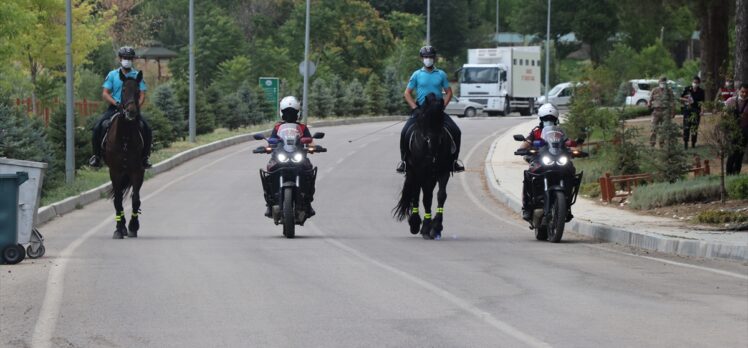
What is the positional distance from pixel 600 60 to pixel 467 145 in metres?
67.0

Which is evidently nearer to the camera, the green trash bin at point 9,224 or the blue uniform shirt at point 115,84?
→ the green trash bin at point 9,224

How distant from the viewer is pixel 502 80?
7244 centimetres

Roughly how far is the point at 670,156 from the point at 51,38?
30.6 metres

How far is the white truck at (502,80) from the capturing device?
2840 inches

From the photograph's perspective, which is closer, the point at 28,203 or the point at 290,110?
the point at 28,203

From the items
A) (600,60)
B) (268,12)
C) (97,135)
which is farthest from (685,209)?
(600,60)

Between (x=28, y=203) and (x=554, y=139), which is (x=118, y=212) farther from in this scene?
(x=554, y=139)

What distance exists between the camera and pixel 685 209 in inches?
892

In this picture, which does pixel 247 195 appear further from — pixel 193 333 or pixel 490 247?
pixel 193 333

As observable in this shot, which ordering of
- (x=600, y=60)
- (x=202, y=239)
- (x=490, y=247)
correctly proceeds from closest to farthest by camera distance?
(x=490, y=247) < (x=202, y=239) < (x=600, y=60)

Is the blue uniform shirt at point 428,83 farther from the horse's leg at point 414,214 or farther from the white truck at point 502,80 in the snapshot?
the white truck at point 502,80

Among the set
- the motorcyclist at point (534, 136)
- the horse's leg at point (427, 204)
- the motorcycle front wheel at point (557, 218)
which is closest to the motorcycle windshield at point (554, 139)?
the motorcyclist at point (534, 136)

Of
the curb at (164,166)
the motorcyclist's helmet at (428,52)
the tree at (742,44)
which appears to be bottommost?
the curb at (164,166)

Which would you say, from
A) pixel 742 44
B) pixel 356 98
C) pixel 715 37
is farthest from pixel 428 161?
pixel 356 98
